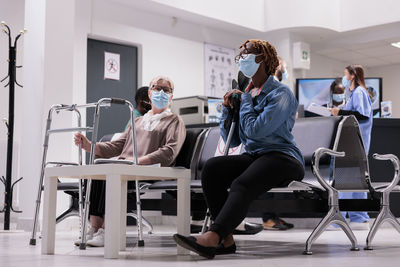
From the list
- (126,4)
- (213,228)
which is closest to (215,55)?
(126,4)

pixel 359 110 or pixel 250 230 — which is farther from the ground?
pixel 359 110

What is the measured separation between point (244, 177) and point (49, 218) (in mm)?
969

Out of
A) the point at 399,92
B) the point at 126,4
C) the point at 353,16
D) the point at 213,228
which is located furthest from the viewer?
the point at 399,92

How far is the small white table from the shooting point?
2426 mm

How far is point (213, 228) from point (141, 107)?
206cm

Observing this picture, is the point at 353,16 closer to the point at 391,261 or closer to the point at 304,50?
the point at 304,50

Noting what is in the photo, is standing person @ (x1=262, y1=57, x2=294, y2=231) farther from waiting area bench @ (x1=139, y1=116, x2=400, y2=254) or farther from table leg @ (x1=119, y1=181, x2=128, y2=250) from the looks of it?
table leg @ (x1=119, y1=181, x2=128, y2=250)

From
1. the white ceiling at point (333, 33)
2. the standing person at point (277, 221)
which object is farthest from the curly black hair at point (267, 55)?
the white ceiling at point (333, 33)

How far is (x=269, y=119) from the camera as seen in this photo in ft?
8.64

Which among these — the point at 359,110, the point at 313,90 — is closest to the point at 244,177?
the point at 359,110

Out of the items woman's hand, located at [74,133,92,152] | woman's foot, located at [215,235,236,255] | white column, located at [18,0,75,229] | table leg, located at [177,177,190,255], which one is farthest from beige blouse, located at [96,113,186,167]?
white column, located at [18,0,75,229]

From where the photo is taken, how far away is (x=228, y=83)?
8570 millimetres

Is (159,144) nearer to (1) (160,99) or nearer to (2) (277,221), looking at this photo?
(1) (160,99)

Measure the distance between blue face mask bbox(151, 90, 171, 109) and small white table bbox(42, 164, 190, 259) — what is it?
2.87 ft
